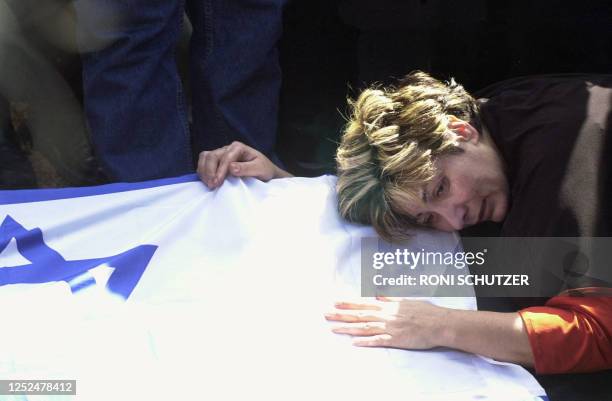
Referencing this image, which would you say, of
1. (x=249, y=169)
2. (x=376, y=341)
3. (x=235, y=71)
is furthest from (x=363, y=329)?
(x=235, y=71)

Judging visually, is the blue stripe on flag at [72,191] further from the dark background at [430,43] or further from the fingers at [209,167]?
the dark background at [430,43]

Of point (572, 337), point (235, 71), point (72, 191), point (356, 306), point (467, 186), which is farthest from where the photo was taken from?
point (235, 71)

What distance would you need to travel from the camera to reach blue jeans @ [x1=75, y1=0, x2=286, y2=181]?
2.01 m

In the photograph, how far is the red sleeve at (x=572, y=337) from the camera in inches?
55.9

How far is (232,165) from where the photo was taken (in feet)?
6.38

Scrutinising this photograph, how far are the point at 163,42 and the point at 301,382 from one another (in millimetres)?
1086

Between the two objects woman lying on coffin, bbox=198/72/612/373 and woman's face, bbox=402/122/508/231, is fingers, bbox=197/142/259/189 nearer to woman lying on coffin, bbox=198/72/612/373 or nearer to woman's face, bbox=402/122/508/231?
woman lying on coffin, bbox=198/72/612/373

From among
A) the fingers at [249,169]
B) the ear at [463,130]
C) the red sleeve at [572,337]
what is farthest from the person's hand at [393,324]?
the fingers at [249,169]

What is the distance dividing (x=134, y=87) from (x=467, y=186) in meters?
0.90

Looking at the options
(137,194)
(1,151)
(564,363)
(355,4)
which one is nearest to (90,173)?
(1,151)

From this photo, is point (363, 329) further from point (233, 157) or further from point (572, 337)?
point (233, 157)

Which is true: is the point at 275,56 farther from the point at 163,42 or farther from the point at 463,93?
the point at 463,93

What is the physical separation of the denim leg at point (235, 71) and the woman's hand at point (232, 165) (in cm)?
25

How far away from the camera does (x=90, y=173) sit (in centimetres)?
243
